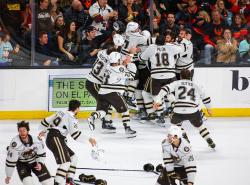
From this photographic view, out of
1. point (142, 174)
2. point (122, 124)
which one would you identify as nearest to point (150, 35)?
point (122, 124)

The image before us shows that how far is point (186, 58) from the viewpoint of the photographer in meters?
12.8

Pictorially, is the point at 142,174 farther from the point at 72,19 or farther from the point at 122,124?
the point at 72,19

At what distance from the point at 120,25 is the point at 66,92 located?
126 centimetres

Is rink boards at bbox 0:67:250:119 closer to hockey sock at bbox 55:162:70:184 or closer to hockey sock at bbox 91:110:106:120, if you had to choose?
hockey sock at bbox 91:110:106:120

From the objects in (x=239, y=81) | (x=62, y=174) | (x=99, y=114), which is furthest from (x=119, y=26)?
(x=62, y=174)

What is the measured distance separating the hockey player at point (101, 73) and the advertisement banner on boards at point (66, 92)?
72cm

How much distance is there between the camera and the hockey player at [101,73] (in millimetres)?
11953

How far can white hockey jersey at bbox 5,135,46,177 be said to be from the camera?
8.83m

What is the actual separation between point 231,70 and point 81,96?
2.29m

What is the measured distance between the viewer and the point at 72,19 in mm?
12984

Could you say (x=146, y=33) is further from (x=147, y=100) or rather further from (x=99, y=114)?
(x=99, y=114)

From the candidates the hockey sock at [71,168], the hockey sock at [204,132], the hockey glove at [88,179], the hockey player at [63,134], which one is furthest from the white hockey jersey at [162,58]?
the hockey sock at [71,168]

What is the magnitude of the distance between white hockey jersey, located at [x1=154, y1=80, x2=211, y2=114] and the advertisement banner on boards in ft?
8.11

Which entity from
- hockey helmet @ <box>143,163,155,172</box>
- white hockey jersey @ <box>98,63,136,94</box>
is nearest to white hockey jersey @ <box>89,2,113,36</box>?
white hockey jersey @ <box>98,63,136,94</box>
